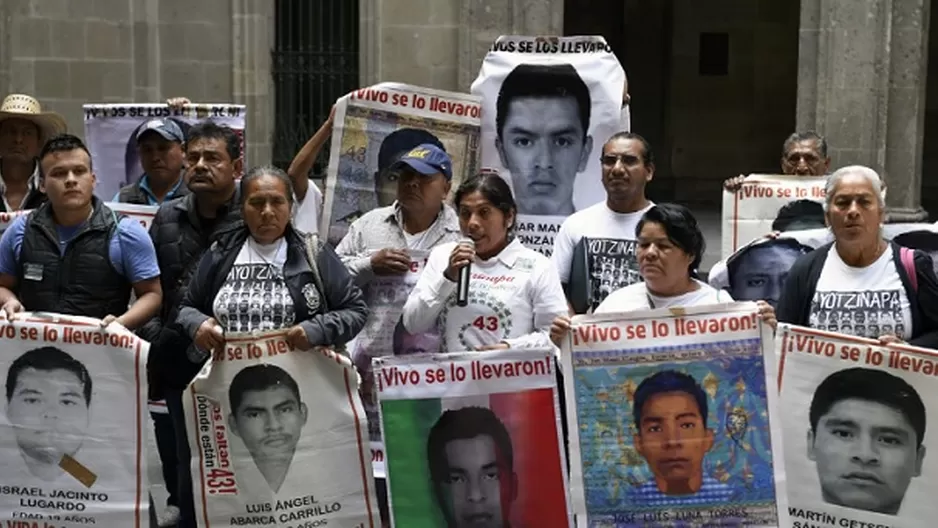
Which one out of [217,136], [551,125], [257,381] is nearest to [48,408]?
[257,381]

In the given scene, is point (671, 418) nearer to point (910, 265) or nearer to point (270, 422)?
point (910, 265)

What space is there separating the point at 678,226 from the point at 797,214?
213 centimetres

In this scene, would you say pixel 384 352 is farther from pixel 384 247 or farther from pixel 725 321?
pixel 725 321

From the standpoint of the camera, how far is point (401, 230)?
6297 millimetres

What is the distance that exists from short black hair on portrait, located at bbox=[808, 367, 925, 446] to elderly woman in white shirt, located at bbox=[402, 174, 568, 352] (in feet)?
3.61

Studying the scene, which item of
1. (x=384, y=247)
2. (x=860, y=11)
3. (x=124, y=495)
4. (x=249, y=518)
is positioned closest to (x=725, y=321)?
(x=384, y=247)

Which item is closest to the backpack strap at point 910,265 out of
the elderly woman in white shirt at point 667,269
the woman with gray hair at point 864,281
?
the woman with gray hair at point 864,281

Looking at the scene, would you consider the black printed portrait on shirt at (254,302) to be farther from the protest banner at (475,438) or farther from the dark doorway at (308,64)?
the dark doorway at (308,64)

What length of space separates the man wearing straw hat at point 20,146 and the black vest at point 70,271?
1.35 meters

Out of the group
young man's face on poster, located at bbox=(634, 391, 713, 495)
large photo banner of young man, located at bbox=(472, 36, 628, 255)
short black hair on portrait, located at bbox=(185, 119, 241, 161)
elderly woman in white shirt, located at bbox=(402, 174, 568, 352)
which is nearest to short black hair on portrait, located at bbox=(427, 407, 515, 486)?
elderly woman in white shirt, located at bbox=(402, 174, 568, 352)

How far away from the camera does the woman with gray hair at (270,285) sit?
5574 mm

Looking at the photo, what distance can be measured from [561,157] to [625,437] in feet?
7.49

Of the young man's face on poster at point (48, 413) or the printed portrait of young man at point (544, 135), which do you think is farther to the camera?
the printed portrait of young man at point (544, 135)

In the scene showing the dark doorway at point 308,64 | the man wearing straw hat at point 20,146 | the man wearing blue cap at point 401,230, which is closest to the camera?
the man wearing blue cap at point 401,230
